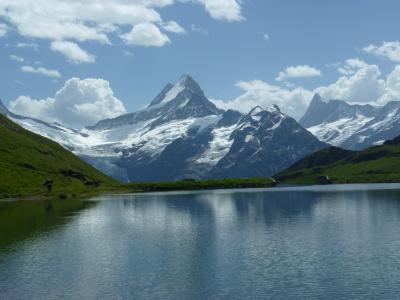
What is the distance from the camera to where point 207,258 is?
9119 centimetres

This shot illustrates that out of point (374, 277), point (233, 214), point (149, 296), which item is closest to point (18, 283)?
point (149, 296)

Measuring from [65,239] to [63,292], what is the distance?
52223mm

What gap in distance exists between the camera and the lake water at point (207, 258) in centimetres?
6888

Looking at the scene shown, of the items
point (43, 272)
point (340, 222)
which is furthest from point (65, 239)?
point (340, 222)

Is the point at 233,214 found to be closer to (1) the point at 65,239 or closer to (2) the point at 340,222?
(2) the point at 340,222

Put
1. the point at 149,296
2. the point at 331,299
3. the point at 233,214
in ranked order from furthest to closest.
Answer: the point at 233,214 < the point at 149,296 < the point at 331,299

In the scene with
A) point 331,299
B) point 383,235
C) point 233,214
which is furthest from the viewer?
point 233,214

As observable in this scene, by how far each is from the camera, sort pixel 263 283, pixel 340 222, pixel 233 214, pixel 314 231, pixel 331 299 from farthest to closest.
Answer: pixel 233 214 → pixel 340 222 → pixel 314 231 → pixel 263 283 → pixel 331 299

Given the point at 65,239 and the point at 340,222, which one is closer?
the point at 65,239

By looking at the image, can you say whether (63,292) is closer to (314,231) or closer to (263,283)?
(263,283)

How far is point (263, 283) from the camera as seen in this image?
71188 mm

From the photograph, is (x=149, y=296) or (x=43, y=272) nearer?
(x=149, y=296)

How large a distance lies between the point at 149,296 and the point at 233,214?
111964 millimetres

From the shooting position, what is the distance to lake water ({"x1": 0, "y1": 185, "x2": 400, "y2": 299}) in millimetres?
68875
